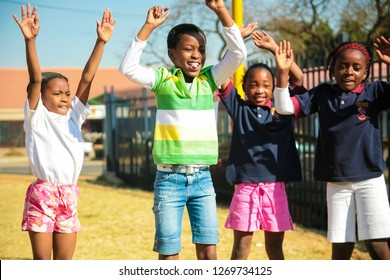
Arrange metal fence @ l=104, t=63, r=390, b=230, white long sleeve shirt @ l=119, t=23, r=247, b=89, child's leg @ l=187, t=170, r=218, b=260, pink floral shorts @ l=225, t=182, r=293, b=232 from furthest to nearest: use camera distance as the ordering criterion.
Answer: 1. metal fence @ l=104, t=63, r=390, b=230
2. pink floral shorts @ l=225, t=182, r=293, b=232
3. child's leg @ l=187, t=170, r=218, b=260
4. white long sleeve shirt @ l=119, t=23, r=247, b=89

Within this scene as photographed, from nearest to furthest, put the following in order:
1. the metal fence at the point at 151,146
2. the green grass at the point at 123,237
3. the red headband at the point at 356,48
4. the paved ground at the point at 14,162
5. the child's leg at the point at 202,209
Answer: the child's leg at the point at 202,209, the red headband at the point at 356,48, the green grass at the point at 123,237, the metal fence at the point at 151,146, the paved ground at the point at 14,162

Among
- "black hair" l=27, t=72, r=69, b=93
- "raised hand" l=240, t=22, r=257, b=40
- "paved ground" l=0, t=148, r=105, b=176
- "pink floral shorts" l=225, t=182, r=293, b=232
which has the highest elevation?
"raised hand" l=240, t=22, r=257, b=40

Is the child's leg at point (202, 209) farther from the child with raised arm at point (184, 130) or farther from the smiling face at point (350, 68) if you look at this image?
the smiling face at point (350, 68)

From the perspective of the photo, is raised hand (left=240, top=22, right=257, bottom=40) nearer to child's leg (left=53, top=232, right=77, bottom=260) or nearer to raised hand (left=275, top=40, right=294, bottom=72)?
raised hand (left=275, top=40, right=294, bottom=72)

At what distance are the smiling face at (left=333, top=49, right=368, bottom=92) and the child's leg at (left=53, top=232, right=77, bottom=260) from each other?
68.6 inches

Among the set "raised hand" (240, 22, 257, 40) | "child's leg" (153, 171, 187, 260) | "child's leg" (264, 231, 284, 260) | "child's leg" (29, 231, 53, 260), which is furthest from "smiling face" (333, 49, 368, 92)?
"child's leg" (29, 231, 53, 260)

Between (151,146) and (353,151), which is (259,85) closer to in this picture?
(353,151)

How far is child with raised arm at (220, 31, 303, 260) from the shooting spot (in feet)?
12.1

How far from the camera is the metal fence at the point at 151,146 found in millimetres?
7137

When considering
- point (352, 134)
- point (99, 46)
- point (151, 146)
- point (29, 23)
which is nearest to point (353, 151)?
point (352, 134)

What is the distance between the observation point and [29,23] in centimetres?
321

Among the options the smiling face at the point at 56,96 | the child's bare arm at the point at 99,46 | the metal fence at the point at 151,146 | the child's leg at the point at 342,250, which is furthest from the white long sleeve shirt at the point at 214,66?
the metal fence at the point at 151,146

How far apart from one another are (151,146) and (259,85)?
8280 millimetres
